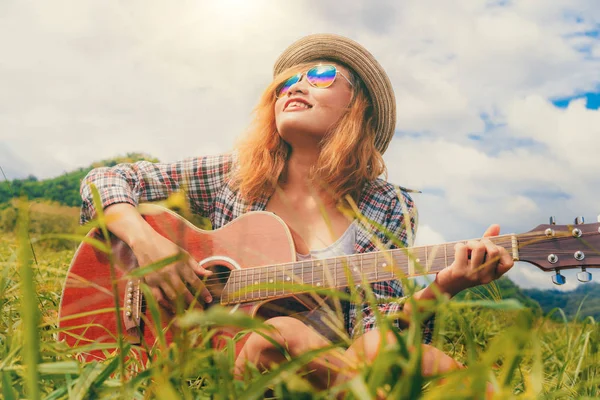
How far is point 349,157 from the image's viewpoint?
8.59ft

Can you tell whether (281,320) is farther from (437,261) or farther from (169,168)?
(169,168)

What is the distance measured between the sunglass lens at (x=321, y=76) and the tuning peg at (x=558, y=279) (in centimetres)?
136

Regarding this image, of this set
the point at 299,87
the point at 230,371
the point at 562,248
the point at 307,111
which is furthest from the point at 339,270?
the point at 230,371

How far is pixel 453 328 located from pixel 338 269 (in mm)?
1538

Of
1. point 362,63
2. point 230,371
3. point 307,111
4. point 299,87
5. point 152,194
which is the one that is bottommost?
point 230,371

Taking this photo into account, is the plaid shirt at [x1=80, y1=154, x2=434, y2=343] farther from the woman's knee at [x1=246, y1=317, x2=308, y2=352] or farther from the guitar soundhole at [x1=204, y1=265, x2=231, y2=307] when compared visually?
the woman's knee at [x1=246, y1=317, x2=308, y2=352]

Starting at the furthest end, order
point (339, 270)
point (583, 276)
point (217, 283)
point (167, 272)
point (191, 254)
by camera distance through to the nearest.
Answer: point (191, 254), point (217, 283), point (339, 270), point (583, 276), point (167, 272)

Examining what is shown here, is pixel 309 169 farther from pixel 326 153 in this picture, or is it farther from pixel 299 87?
pixel 299 87

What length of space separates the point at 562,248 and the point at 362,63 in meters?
1.44

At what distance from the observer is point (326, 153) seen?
8.20 ft

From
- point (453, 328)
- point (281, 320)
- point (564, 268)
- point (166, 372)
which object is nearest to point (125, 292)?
point (281, 320)

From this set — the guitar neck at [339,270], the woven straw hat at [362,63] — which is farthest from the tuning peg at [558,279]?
the woven straw hat at [362,63]

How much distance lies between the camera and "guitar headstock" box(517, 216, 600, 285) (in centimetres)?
167

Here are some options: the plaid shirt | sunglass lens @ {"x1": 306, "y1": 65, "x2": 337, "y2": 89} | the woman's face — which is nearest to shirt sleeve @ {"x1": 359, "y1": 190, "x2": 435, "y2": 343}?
the plaid shirt
